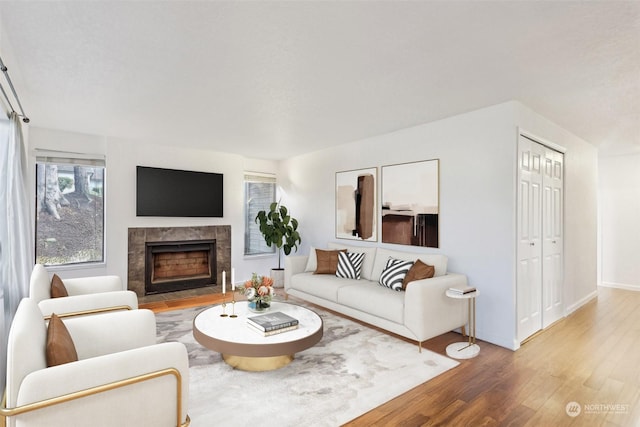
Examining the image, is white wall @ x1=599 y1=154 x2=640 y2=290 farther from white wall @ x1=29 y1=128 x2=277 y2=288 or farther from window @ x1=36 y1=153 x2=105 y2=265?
window @ x1=36 y1=153 x2=105 y2=265

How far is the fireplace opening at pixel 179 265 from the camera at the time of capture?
5.51 m

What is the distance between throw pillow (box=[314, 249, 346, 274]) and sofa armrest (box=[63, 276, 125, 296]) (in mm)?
2701

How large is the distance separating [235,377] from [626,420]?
9.48 ft

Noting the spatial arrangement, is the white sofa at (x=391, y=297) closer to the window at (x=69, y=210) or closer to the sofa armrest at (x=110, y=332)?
the sofa armrest at (x=110, y=332)

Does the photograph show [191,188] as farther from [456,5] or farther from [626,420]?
[626,420]

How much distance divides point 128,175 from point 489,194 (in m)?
5.28

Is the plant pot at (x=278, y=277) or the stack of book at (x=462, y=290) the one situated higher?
the stack of book at (x=462, y=290)

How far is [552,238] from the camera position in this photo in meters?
4.20

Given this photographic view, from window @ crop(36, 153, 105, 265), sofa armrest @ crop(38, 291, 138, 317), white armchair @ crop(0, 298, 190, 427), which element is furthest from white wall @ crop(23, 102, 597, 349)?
white armchair @ crop(0, 298, 190, 427)

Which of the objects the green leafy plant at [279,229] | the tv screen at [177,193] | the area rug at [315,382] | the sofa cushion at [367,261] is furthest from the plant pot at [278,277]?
the area rug at [315,382]

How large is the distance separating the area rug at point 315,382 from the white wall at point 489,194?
1085 mm

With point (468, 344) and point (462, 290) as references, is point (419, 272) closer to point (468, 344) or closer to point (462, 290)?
point (462, 290)

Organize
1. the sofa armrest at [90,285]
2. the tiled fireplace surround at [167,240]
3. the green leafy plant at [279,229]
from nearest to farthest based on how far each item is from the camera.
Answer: the sofa armrest at [90,285] < the tiled fireplace surround at [167,240] < the green leafy plant at [279,229]

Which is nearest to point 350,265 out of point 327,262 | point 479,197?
point 327,262
